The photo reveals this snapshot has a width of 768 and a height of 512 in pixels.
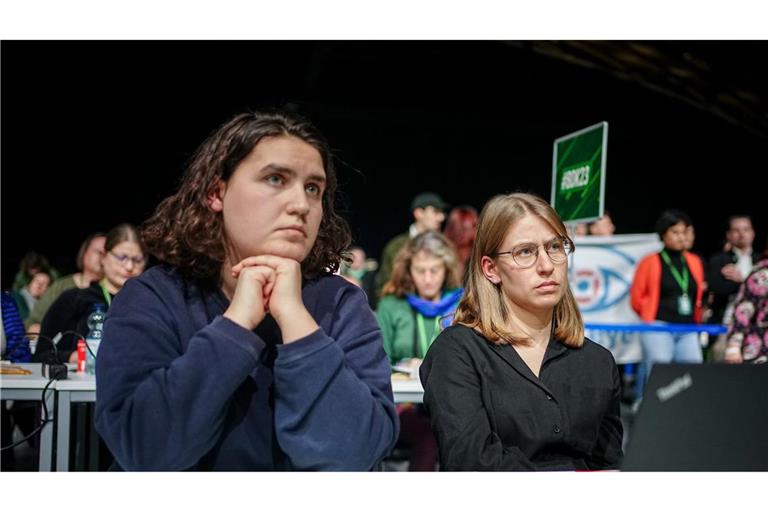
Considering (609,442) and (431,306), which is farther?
(431,306)

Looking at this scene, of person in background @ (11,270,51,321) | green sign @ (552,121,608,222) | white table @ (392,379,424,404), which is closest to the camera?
white table @ (392,379,424,404)

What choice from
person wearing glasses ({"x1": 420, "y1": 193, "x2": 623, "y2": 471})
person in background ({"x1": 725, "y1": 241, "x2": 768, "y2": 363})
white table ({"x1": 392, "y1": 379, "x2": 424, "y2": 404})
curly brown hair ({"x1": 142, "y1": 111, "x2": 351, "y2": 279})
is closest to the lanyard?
person in background ({"x1": 725, "y1": 241, "x2": 768, "y2": 363})

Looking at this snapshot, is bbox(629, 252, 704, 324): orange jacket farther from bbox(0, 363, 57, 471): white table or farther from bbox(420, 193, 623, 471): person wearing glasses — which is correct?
bbox(0, 363, 57, 471): white table

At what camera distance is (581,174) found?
318cm

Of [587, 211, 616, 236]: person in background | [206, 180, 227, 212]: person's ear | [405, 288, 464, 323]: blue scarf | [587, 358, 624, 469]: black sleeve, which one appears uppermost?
[587, 211, 616, 236]: person in background

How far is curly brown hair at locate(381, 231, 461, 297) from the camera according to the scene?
4.02 m

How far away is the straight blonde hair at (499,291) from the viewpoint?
6.06 feet

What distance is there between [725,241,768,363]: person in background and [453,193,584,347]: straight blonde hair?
2.19m

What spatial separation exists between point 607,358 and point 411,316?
80.6 inches

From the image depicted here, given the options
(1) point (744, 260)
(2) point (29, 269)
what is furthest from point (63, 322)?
(1) point (744, 260)

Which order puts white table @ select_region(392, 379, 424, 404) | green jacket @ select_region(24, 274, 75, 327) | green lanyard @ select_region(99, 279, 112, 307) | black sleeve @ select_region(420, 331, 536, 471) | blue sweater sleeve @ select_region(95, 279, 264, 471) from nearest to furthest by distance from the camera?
blue sweater sleeve @ select_region(95, 279, 264, 471) < black sleeve @ select_region(420, 331, 536, 471) < white table @ select_region(392, 379, 424, 404) < green lanyard @ select_region(99, 279, 112, 307) < green jacket @ select_region(24, 274, 75, 327)

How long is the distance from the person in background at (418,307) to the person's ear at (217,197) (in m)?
2.47

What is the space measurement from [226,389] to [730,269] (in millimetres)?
6201

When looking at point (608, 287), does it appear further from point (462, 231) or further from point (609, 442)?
point (609, 442)
